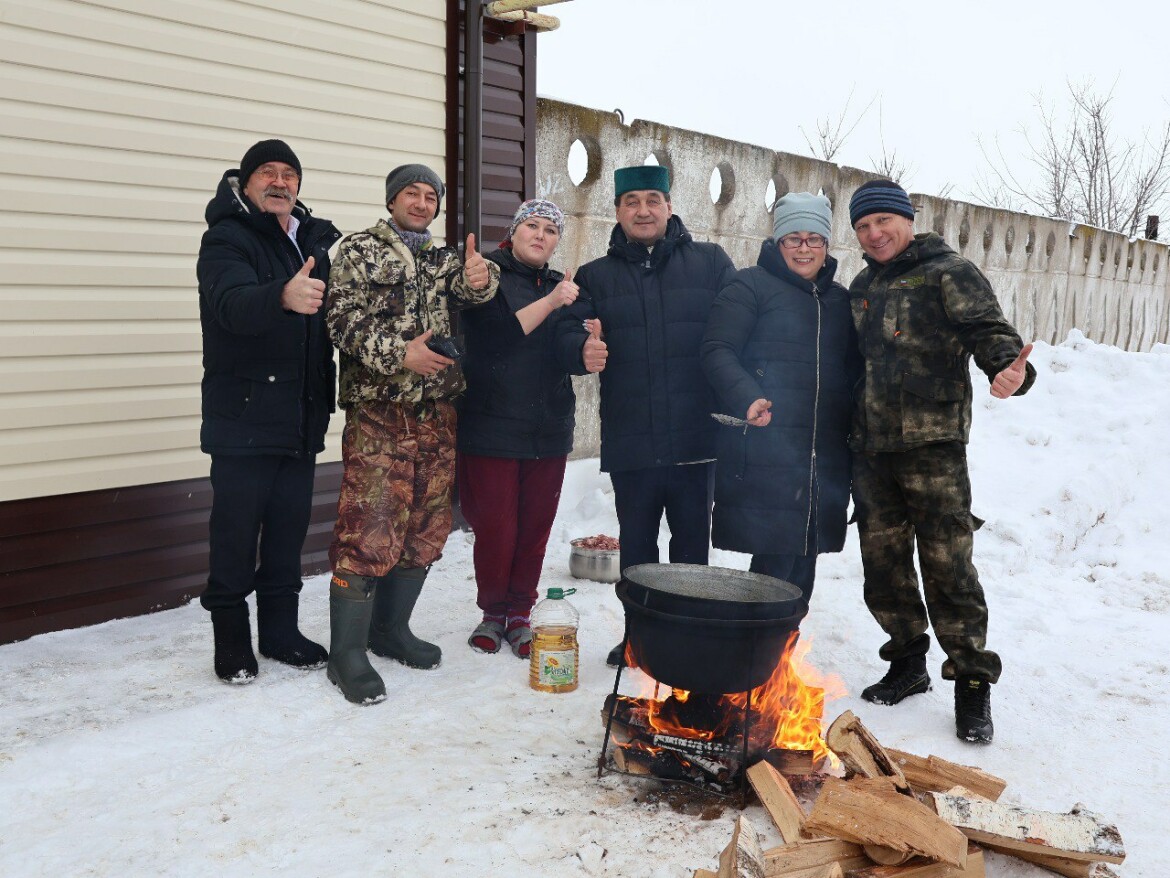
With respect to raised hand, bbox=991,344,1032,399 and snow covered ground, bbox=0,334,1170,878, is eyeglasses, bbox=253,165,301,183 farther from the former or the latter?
raised hand, bbox=991,344,1032,399

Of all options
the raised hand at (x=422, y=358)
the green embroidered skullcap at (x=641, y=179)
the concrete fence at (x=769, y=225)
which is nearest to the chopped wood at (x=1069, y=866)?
the raised hand at (x=422, y=358)

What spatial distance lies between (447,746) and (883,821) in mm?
1690

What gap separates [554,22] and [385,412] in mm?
4003

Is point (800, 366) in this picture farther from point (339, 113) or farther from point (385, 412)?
point (339, 113)

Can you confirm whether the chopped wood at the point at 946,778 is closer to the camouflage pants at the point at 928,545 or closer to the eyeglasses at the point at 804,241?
the camouflage pants at the point at 928,545

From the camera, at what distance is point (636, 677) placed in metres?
4.56

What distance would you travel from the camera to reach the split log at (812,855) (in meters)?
2.87

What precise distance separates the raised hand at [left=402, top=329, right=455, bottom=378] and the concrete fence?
3724mm

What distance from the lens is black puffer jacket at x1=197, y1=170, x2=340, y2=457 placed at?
4.07 m

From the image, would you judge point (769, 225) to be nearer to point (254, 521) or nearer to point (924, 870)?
point (254, 521)

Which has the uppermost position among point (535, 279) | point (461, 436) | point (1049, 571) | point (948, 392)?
point (535, 279)

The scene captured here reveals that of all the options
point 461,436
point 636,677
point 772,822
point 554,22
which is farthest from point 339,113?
point 772,822

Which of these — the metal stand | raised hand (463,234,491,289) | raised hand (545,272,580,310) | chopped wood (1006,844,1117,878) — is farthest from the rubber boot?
chopped wood (1006,844,1117,878)

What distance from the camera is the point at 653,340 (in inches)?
180
